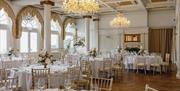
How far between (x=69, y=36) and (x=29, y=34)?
4.64 metres

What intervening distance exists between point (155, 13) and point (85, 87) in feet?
42.1

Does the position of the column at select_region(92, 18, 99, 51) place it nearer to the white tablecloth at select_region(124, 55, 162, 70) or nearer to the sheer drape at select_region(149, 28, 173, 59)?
the sheer drape at select_region(149, 28, 173, 59)

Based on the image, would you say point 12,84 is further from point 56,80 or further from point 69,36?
point 69,36

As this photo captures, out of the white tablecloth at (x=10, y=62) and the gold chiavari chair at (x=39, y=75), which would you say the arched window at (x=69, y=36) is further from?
the gold chiavari chair at (x=39, y=75)

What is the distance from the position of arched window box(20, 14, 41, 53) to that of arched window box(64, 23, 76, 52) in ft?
11.2

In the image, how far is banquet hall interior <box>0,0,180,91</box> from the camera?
9.24 m

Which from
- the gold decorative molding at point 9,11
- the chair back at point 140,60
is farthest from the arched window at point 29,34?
the chair back at point 140,60

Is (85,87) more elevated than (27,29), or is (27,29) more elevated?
(27,29)

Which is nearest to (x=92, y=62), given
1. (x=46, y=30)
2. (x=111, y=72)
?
(x=111, y=72)

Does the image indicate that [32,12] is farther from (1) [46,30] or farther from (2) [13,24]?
(1) [46,30]

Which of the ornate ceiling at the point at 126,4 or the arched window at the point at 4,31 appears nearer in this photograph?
the arched window at the point at 4,31

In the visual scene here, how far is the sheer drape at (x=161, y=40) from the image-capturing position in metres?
14.8

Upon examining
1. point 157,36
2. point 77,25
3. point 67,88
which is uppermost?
point 77,25

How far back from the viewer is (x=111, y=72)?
998 cm
